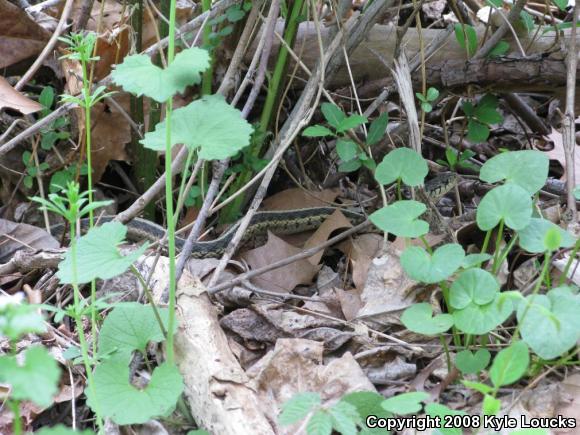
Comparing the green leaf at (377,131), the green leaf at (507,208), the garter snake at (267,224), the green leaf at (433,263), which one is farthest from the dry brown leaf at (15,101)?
the green leaf at (507,208)

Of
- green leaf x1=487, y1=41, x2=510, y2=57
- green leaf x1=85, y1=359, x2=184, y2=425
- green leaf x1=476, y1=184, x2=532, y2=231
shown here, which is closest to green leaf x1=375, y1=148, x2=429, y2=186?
green leaf x1=476, y1=184, x2=532, y2=231

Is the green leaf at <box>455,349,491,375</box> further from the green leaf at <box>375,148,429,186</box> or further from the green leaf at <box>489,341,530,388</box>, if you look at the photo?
the green leaf at <box>375,148,429,186</box>

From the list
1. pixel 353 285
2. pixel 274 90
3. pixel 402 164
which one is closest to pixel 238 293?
pixel 353 285

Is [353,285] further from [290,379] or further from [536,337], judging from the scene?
[536,337]

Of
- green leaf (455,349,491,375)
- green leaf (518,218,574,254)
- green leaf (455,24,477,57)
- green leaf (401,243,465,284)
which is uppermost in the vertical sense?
green leaf (455,24,477,57)

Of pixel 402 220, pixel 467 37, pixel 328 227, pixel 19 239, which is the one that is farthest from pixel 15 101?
pixel 467 37

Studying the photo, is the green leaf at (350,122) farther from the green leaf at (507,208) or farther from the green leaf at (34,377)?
the green leaf at (34,377)
